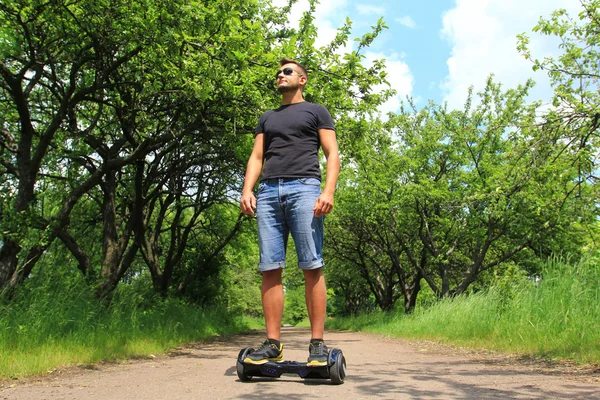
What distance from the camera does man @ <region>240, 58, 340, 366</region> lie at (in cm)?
399

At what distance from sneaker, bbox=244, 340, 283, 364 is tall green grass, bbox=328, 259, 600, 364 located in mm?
3181

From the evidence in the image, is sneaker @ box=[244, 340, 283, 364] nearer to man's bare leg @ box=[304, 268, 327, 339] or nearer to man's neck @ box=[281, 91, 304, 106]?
man's bare leg @ box=[304, 268, 327, 339]

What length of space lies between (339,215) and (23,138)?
61.2 ft

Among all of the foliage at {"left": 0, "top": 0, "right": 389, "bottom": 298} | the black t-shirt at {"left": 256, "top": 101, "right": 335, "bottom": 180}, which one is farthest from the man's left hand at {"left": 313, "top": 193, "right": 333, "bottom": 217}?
the foliage at {"left": 0, "top": 0, "right": 389, "bottom": 298}

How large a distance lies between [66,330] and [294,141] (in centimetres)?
409

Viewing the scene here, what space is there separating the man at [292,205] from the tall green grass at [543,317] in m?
3.06

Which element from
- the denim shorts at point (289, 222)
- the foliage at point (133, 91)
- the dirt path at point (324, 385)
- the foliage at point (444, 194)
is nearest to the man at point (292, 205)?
the denim shorts at point (289, 222)

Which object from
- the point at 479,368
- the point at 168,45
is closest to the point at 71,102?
the point at 168,45

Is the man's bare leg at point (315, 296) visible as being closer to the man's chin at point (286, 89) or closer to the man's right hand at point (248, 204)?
the man's right hand at point (248, 204)

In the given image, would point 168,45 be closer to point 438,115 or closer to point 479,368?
point 479,368

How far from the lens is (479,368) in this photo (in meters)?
5.26

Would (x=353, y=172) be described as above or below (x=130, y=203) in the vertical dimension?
above

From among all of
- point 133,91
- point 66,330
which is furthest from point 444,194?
point 66,330

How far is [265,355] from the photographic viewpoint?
389cm
